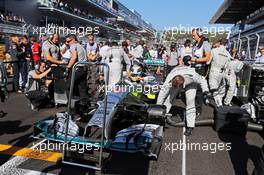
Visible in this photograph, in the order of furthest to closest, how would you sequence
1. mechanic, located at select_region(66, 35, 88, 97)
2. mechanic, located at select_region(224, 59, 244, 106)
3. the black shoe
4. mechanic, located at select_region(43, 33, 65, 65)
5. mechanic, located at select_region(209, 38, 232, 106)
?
mechanic, located at select_region(224, 59, 244, 106)
mechanic, located at select_region(209, 38, 232, 106)
mechanic, located at select_region(43, 33, 65, 65)
mechanic, located at select_region(66, 35, 88, 97)
the black shoe

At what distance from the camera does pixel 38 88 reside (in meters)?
7.05

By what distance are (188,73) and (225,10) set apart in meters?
28.0

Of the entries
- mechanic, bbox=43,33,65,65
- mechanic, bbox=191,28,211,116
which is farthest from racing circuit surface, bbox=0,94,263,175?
mechanic, bbox=43,33,65,65

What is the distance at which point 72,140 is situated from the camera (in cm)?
391

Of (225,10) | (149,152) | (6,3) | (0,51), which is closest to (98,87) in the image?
(149,152)

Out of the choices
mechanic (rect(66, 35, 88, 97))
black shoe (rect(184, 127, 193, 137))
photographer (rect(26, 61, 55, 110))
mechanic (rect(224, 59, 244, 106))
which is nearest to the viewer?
black shoe (rect(184, 127, 193, 137))

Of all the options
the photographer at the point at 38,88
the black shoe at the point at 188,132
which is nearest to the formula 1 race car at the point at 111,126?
the black shoe at the point at 188,132

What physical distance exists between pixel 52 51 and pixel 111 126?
3.50m

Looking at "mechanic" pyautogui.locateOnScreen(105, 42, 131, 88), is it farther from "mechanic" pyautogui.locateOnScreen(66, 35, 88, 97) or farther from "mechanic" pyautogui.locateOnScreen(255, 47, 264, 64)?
"mechanic" pyautogui.locateOnScreen(255, 47, 264, 64)

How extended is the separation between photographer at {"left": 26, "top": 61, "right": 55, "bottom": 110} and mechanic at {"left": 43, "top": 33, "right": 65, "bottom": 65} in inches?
10.8

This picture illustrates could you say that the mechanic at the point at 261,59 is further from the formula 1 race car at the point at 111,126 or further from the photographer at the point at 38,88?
the photographer at the point at 38,88

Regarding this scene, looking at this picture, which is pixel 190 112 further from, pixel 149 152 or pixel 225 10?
pixel 225 10

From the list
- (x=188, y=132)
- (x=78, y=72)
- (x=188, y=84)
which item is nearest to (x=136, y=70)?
(x=78, y=72)

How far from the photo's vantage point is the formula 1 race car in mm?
3779
